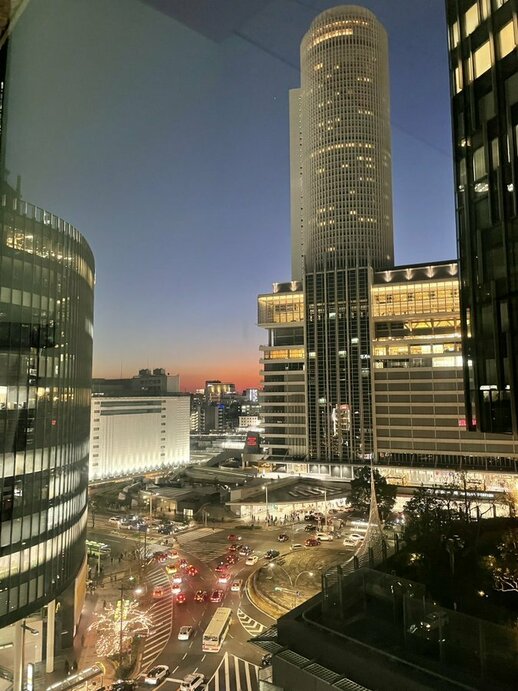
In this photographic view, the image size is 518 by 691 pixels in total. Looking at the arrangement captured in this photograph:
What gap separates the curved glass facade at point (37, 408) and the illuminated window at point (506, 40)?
11673 millimetres

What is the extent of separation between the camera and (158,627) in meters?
17.8

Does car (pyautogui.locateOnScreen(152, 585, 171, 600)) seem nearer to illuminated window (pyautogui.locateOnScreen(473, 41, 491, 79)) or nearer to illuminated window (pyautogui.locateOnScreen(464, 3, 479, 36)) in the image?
illuminated window (pyautogui.locateOnScreen(473, 41, 491, 79))

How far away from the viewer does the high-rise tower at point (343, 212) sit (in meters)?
47.8

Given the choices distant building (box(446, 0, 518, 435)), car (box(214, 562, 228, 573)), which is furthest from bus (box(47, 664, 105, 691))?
distant building (box(446, 0, 518, 435))

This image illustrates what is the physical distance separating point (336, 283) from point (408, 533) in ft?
118

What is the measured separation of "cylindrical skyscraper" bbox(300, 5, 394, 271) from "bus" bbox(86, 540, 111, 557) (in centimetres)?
3558

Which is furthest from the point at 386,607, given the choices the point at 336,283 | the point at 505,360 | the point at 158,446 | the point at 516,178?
the point at 158,446

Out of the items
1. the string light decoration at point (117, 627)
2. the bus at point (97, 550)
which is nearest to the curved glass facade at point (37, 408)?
the string light decoration at point (117, 627)

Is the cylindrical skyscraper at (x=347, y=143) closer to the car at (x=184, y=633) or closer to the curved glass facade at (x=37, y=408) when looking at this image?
the curved glass facade at (x=37, y=408)

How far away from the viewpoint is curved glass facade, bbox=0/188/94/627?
45.0 feet

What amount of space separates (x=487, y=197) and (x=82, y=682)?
15.6 meters

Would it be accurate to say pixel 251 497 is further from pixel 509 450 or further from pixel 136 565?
pixel 509 450

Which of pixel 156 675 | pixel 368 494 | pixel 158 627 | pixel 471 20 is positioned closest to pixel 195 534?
pixel 368 494

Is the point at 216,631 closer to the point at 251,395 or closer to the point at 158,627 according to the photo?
the point at 158,627
